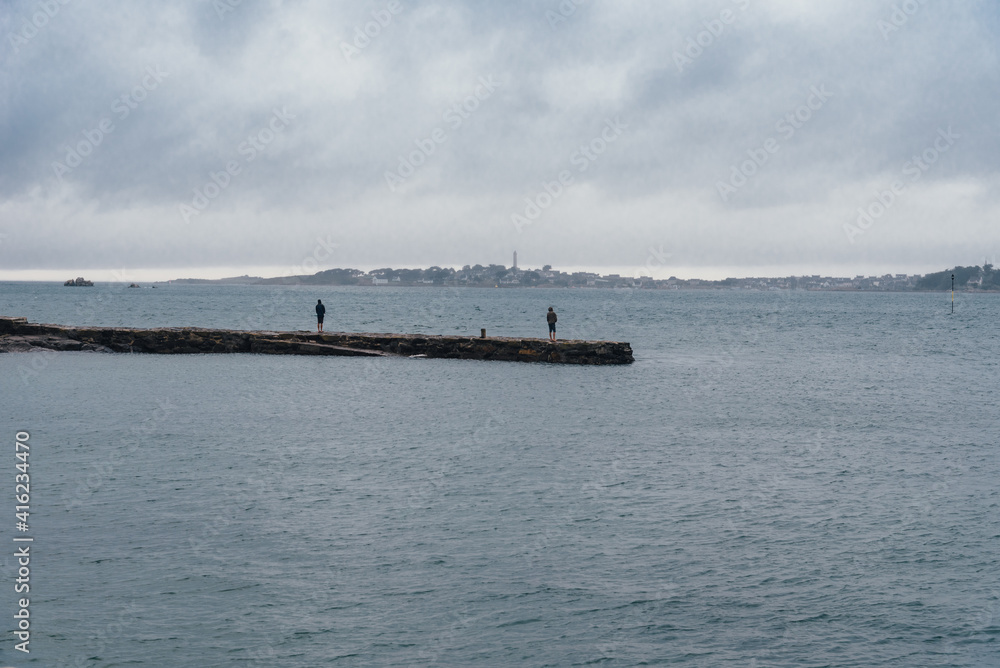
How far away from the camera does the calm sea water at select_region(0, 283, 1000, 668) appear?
36.8ft

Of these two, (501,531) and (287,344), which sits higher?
(287,344)

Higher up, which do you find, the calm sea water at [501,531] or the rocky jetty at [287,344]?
the rocky jetty at [287,344]

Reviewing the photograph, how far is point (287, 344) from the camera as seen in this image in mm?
49750

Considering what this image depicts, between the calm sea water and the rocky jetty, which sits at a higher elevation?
the rocky jetty

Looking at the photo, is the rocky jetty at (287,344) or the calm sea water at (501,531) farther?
the rocky jetty at (287,344)

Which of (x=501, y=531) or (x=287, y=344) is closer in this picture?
(x=501, y=531)

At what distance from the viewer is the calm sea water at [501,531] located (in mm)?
11219

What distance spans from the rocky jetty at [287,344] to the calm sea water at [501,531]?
14.0 meters

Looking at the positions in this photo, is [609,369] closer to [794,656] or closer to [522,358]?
[522,358]

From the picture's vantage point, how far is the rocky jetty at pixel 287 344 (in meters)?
46.1

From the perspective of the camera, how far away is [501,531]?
50.5ft

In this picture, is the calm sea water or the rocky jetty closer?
the calm sea water

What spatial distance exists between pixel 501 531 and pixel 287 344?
36602 millimetres

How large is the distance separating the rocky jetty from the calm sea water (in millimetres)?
14032
